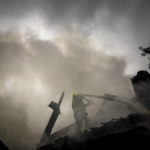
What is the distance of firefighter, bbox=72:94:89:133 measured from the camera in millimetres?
10188

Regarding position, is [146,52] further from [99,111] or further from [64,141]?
[64,141]

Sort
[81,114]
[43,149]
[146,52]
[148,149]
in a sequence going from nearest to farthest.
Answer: [148,149] → [43,149] → [81,114] → [146,52]

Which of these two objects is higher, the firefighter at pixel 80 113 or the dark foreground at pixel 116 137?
the firefighter at pixel 80 113

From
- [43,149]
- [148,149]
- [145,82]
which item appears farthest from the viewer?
[145,82]

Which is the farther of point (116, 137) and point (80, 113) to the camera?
point (80, 113)

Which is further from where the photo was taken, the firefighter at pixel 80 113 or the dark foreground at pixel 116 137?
the firefighter at pixel 80 113

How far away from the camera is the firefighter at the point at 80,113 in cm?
1019

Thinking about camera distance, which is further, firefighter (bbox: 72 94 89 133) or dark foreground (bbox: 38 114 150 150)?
firefighter (bbox: 72 94 89 133)

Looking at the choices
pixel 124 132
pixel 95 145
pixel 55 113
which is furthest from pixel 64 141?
pixel 55 113

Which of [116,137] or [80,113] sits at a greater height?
[80,113]

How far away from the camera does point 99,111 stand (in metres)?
15.0

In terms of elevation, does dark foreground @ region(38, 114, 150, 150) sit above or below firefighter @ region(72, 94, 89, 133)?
below

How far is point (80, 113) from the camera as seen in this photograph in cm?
1062

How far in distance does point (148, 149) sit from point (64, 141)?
12.6 ft
